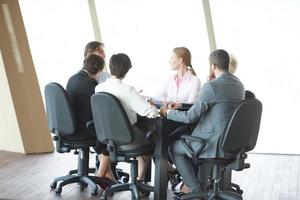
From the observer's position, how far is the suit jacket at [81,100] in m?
4.54

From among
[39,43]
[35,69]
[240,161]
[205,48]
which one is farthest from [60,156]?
[240,161]

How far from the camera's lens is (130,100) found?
4.12 m

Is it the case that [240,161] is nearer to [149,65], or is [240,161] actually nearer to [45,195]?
[45,195]

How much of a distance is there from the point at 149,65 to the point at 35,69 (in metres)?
1.51

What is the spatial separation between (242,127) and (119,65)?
110cm

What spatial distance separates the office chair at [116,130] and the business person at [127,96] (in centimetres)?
7

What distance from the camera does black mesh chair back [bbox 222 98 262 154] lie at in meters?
3.78

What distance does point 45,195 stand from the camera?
461 cm

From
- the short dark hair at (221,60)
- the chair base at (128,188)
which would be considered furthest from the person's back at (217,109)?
the chair base at (128,188)

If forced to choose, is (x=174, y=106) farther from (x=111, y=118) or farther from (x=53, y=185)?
(x=53, y=185)

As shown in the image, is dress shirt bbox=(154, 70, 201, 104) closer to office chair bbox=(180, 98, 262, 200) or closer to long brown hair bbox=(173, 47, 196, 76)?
long brown hair bbox=(173, 47, 196, 76)

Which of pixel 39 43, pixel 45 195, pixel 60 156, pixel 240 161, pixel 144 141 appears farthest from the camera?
pixel 39 43

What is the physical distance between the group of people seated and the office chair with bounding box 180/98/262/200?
85 millimetres

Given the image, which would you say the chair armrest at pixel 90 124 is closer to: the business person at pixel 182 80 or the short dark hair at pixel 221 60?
the business person at pixel 182 80
